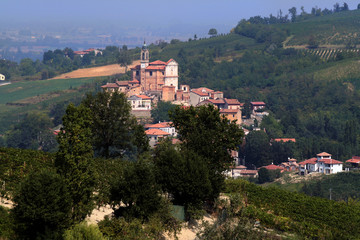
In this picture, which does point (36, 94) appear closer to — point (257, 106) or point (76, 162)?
point (257, 106)

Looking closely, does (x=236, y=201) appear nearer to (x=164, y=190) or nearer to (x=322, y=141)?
(x=164, y=190)

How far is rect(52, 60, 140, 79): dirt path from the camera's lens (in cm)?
16885

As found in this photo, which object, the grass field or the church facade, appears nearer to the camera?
the church facade

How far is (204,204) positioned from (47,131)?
86.4 m

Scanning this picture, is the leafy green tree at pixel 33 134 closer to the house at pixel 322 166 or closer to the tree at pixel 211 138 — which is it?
the house at pixel 322 166

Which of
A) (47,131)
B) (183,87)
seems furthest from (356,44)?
(47,131)

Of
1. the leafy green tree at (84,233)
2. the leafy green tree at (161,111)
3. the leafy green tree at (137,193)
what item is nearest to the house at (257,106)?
the leafy green tree at (161,111)

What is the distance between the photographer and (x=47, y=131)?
114m

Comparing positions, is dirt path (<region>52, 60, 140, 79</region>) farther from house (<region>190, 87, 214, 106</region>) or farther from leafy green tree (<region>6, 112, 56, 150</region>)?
leafy green tree (<region>6, 112, 56, 150</region>)

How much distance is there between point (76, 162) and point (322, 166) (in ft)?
255

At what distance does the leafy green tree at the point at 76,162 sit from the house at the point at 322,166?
2926 inches

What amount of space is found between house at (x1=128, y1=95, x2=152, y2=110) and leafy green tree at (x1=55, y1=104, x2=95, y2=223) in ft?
298

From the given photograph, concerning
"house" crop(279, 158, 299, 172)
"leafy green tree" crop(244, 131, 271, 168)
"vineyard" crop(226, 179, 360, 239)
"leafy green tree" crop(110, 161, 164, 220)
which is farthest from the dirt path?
"leafy green tree" crop(110, 161, 164, 220)

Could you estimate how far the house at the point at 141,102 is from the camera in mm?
116688
